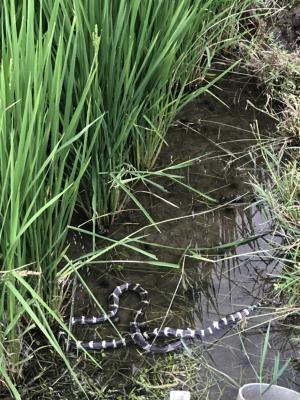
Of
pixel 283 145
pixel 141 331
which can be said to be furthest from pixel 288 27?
pixel 141 331

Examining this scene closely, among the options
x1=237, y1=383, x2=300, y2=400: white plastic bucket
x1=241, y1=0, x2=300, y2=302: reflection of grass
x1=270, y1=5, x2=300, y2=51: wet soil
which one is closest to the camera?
x1=237, y1=383, x2=300, y2=400: white plastic bucket

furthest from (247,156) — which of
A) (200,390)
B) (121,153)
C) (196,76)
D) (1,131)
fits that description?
(1,131)

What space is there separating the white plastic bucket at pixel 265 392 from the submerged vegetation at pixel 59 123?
2.12 ft

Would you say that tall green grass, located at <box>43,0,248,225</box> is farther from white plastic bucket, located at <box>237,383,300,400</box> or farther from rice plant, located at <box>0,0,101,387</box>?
white plastic bucket, located at <box>237,383,300,400</box>

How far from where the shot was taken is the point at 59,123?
2.36 meters

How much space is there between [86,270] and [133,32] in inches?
40.5

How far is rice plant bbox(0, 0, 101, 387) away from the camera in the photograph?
5.54 feet

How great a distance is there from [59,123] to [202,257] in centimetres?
86

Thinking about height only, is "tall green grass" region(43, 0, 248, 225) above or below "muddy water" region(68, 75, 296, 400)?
above

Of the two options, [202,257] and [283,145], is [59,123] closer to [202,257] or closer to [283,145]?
[202,257]

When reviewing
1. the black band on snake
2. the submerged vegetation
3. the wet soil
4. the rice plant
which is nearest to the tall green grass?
the submerged vegetation

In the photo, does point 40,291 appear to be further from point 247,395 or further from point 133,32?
point 133,32

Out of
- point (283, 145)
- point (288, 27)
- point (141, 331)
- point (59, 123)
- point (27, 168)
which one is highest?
point (27, 168)

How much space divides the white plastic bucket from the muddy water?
182 millimetres
